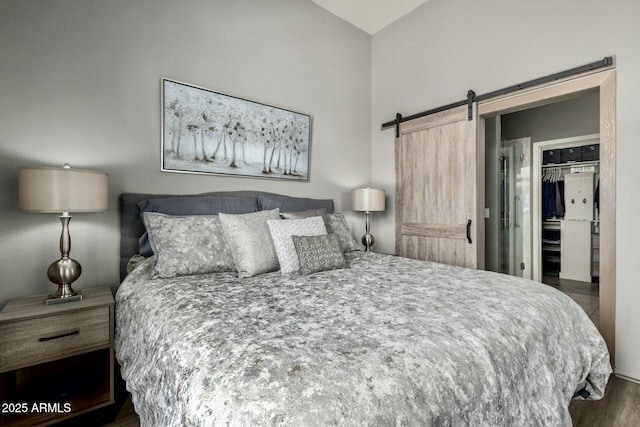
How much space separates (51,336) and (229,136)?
1781mm

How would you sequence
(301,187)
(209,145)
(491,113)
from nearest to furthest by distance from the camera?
(209,145) < (491,113) < (301,187)

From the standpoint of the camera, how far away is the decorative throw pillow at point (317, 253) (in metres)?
1.94

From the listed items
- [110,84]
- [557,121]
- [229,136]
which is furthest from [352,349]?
[557,121]

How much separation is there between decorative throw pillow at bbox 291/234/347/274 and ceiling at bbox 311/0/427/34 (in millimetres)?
2679

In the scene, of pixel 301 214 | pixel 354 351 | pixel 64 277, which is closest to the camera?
pixel 354 351

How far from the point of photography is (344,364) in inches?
31.6

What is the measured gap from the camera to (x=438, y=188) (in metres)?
3.14

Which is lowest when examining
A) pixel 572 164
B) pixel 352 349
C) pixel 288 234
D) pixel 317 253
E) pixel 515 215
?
pixel 352 349

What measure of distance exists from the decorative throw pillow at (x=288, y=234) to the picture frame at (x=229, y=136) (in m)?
0.86

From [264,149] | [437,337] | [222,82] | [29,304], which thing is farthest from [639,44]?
[29,304]

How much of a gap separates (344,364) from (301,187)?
8.15 ft

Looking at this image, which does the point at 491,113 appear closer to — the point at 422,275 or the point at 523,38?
the point at 523,38

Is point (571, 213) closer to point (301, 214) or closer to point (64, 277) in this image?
point (301, 214)

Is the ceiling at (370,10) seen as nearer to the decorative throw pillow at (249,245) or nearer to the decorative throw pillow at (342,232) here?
the decorative throw pillow at (342,232)
